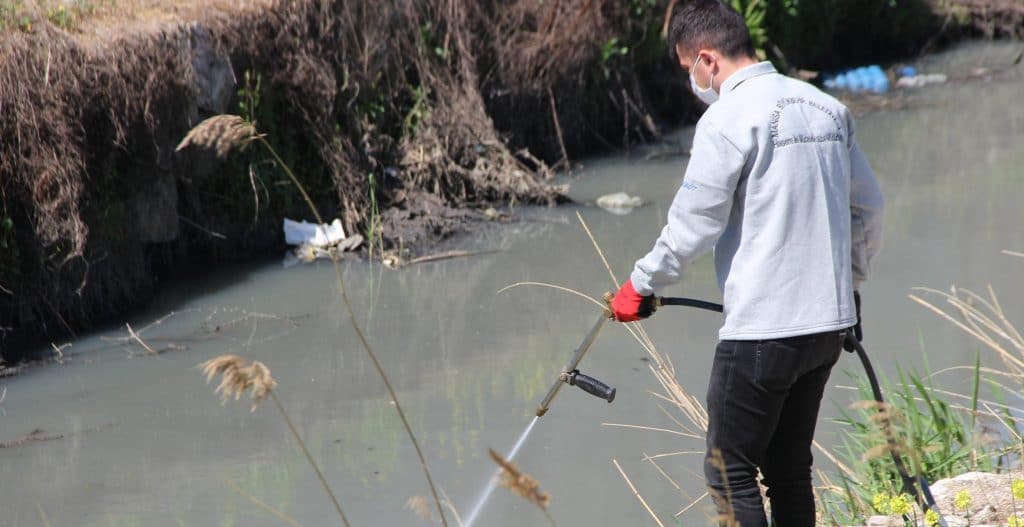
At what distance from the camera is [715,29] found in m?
2.32

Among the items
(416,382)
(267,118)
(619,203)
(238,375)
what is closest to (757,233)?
(238,375)

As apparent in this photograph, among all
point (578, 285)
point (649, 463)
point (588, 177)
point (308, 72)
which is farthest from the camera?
point (588, 177)

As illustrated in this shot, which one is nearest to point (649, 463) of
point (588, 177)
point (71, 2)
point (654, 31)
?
point (71, 2)

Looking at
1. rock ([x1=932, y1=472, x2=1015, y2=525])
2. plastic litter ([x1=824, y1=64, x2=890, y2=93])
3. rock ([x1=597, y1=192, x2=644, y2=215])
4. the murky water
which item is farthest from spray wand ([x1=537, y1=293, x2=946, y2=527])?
plastic litter ([x1=824, y1=64, x2=890, y2=93])

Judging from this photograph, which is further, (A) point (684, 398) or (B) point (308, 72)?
(B) point (308, 72)

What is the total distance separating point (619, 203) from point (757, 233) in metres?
5.22

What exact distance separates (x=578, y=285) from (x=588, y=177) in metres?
2.50

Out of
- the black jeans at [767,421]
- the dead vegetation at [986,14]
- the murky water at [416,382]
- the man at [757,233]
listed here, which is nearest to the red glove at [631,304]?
the man at [757,233]

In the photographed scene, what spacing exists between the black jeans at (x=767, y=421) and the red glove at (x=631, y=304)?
18cm

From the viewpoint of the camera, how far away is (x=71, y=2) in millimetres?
5910

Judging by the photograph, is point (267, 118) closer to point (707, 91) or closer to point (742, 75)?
point (707, 91)

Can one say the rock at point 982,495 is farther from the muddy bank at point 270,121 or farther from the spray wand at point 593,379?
the muddy bank at point 270,121

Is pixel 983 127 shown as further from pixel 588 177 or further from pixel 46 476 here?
pixel 46 476

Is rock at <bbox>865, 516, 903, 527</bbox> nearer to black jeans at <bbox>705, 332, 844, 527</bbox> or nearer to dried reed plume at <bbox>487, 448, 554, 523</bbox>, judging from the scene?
black jeans at <bbox>705, 332, 844, 527</bbox>
